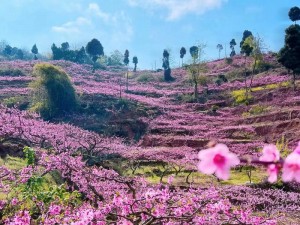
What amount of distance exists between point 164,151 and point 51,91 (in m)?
20.5

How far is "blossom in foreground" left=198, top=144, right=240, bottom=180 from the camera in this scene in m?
1.76

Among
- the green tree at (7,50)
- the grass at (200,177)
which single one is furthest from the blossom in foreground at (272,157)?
the green tree at (7,50)

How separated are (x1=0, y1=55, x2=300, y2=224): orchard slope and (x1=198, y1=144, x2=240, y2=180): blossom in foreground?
13.0ft

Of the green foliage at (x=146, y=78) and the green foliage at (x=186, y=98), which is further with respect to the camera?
the green foliage at (x=146, y=78)

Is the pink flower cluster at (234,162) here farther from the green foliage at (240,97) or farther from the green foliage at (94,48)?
the green foliage at (94,48)

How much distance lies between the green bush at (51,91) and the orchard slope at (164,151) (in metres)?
6.00

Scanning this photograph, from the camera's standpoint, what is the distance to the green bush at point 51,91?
4691cm

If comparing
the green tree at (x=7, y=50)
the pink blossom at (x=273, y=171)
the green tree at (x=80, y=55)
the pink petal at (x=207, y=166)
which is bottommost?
the pink blossom at (x=273, y=171)

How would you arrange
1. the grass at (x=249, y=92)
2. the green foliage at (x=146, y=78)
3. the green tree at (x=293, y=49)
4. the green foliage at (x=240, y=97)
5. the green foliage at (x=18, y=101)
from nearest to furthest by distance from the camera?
the green tree at (x=293, y=49) → the green foliage at (x=240, y=97) → the green foliage at (x=18, y=101) → the grass at (x=249, y=92) → the green foliage at (x=146, y=78)

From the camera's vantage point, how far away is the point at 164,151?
32.7 metres

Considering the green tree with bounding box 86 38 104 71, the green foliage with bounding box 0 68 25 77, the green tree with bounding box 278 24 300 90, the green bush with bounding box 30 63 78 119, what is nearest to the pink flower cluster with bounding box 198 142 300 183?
the green bush with bounding box 30 63 78 119

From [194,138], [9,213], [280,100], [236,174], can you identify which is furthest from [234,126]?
[9,213]

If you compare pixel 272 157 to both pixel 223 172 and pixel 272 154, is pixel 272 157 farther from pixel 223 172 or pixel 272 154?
pixel 223 172

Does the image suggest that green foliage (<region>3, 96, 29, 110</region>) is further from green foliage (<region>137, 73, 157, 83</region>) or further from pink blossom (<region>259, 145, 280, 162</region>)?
pink blossom (<region>259, 145, 280, 162</region>)
